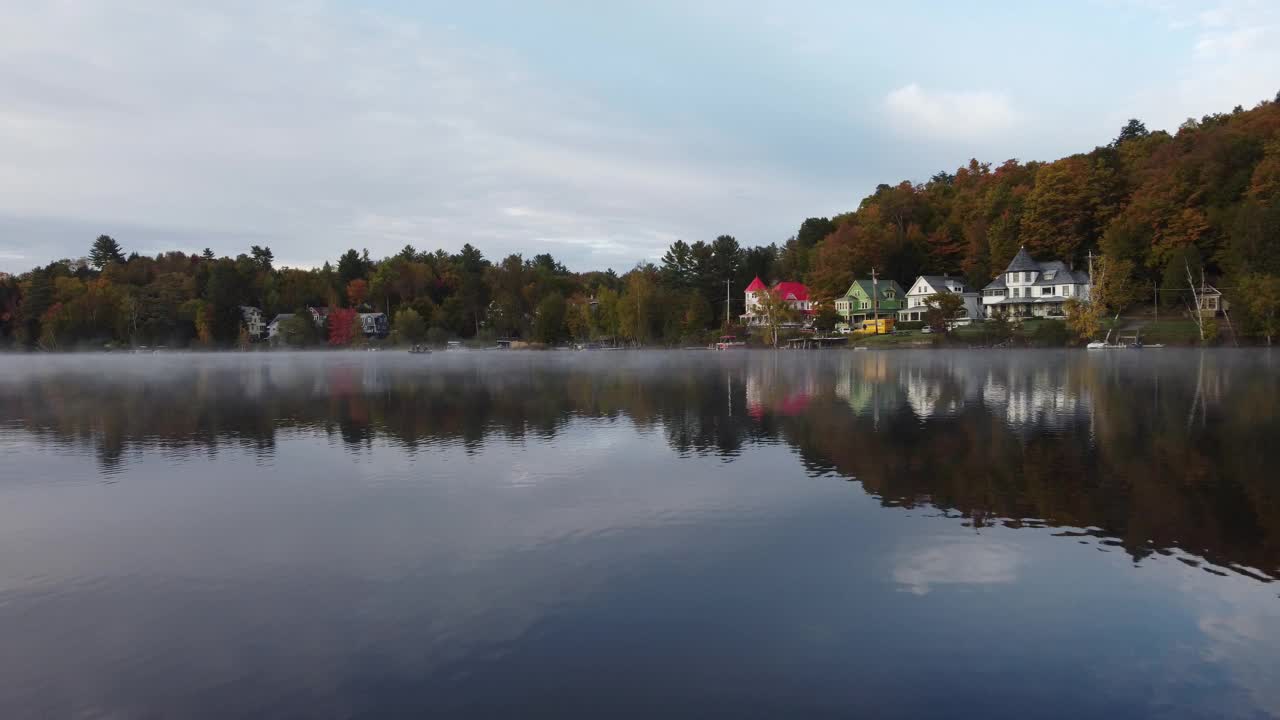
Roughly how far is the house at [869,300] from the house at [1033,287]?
51.1 feet

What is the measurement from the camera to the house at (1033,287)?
11081 cm

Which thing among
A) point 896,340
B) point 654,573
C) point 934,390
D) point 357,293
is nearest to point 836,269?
point 896,340

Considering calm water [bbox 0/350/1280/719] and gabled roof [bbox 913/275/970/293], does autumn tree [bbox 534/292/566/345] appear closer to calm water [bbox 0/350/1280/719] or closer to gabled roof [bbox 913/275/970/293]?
gabled roof [bbox 913/275/970/293]

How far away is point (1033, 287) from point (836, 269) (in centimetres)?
3317

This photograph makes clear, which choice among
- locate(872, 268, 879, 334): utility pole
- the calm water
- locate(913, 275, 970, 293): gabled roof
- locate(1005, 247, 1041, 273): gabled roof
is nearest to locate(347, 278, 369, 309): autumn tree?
locate(872, 268, 879, 334): utility pole

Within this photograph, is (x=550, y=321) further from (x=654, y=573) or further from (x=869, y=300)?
(x=654, y=573)

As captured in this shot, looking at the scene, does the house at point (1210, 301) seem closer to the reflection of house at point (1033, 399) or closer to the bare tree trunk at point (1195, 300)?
the bare tree trunk at point (1195, 300)

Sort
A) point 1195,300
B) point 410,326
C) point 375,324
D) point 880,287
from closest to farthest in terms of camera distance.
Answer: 1. point 1195,300
2. point 880,287
3. point 410,326
4. point 375,324

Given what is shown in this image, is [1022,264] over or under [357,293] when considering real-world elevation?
under

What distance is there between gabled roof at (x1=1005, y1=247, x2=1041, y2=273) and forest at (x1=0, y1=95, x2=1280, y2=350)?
6500mm

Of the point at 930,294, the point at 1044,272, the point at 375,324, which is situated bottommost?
the point at 375,324

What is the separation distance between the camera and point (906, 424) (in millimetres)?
27781

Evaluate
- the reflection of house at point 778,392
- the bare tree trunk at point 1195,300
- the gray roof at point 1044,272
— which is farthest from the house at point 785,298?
the reflection of house at point 778,392

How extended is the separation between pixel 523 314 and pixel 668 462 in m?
155
